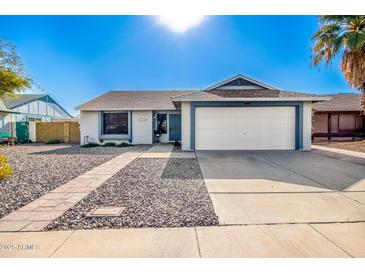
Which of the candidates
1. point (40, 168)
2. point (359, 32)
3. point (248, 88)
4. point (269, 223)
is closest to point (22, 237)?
point (269, 223)

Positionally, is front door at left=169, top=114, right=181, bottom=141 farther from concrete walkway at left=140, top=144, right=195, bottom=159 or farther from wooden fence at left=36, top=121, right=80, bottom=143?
wooden fence at left=36, top=121, right=80, bottom=143

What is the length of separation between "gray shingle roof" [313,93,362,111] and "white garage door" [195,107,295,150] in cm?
858

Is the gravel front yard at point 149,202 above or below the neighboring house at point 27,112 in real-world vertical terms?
below

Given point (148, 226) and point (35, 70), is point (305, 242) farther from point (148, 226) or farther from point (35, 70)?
point (35, 70)

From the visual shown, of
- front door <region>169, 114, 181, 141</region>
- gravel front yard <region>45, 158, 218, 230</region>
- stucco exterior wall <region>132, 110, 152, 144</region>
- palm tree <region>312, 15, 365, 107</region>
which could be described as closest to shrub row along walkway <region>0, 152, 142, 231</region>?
gravel front yard <region>45, 158, 218, 230</region>

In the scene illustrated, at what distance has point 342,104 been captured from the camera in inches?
752

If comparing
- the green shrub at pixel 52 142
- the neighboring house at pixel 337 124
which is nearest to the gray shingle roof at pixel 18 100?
the green shrub at pixel 52 142

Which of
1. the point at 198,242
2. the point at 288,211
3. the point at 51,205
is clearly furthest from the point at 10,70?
the point at 288,211

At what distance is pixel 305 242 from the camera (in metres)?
2.88

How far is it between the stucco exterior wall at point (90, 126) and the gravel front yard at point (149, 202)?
999cm

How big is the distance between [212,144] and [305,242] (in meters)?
9.31

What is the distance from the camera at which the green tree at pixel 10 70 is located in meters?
7.95

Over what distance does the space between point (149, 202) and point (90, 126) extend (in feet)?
42.8

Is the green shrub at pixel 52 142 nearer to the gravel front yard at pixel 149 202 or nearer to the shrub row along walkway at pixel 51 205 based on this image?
the shrub row along walkway at pixel 51 205
